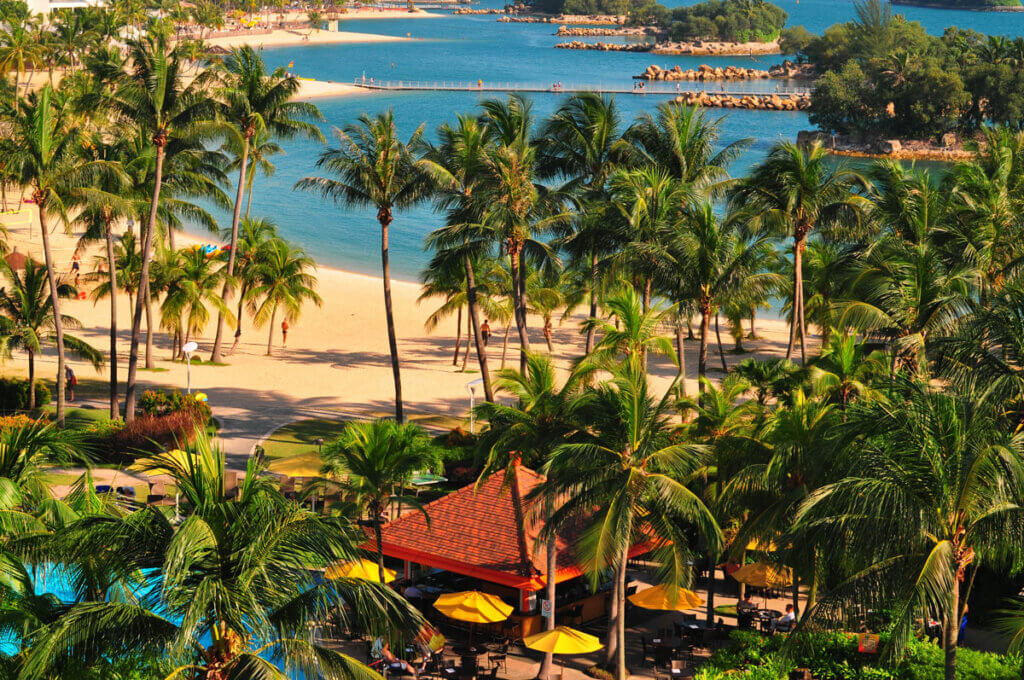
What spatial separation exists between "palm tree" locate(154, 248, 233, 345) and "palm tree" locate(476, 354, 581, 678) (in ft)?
72.0

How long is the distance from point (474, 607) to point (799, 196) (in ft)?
50.7

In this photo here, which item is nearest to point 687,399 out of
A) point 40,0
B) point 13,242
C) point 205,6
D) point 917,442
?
point 917,442

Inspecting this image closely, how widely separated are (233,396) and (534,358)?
2018 cm

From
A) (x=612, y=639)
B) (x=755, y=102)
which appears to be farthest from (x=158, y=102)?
(x=755, y=102)

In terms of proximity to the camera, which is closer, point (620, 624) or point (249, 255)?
point (620, 624)

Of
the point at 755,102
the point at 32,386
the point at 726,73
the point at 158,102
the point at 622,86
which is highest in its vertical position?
the point at 726,73

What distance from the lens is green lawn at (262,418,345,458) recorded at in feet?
109

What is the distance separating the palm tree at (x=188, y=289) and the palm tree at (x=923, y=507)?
30264 millimetres

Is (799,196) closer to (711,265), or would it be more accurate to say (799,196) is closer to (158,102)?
(711,265)

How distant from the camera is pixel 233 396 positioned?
39281mm

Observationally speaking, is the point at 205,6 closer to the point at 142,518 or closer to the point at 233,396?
the point at 233,396

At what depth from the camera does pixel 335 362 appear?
Result: 46.2 metres

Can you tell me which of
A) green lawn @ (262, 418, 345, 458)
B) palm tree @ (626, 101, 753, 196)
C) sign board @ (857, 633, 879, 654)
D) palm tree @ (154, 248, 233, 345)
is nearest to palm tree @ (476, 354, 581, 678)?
sign board @ (857, 633, 879, 654)

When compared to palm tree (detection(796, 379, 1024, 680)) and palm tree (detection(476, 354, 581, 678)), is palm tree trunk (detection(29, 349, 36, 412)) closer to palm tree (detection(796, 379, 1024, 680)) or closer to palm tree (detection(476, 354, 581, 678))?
palm tree (detection(476, 354, 581, 678))
